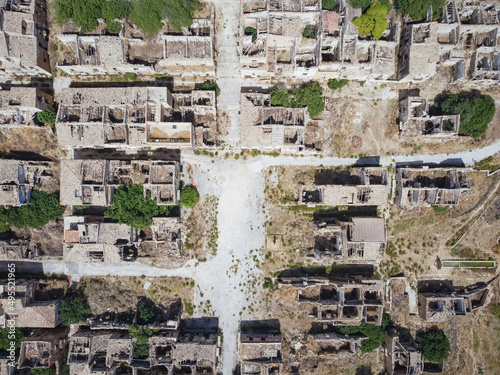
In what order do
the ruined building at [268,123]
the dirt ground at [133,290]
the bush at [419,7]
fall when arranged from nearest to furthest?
the bush at [419,7], the ruined building at [268,123], the dirt ground at [133,290]

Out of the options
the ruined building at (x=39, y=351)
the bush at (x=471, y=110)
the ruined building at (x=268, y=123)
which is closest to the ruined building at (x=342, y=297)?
the ruined building at (x=268, y=123)

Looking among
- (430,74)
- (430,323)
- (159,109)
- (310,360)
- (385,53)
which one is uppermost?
(385,53)

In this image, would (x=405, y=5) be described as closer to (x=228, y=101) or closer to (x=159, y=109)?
(x=228, y=101)

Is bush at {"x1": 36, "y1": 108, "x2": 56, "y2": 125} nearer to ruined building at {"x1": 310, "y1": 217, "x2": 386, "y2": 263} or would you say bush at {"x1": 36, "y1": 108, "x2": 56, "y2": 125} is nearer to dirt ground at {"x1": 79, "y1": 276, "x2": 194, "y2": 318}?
dirt ground at {"x1": 79, "y1": 276, "x2": 194, "y2": 318}

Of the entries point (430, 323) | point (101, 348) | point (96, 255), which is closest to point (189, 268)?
point (96, 255)

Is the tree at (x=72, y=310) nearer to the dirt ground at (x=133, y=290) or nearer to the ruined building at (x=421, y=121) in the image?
the dirt ground at (x=133, y=290)

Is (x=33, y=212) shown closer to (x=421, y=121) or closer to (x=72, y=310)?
(x=72, y=310)
